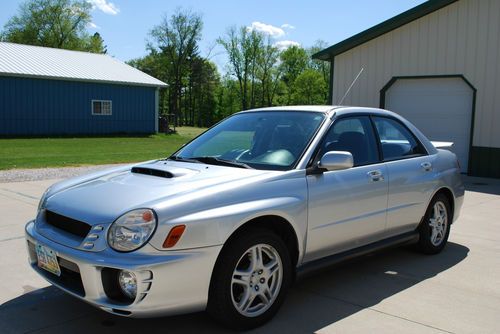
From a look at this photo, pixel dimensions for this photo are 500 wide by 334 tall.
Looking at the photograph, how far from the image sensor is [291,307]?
4.08 meters

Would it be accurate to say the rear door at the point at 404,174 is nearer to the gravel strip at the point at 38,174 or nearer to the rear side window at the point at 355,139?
the rear side window at the point at 355,139

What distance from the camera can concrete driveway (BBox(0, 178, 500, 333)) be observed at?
370 centimetres

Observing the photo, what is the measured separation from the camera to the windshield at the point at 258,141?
423cm

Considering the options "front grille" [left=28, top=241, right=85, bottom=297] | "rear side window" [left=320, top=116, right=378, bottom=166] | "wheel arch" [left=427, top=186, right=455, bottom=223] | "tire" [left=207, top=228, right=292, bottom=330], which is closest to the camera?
"front grille" [left=28, top=241, right=85, bottom=297]

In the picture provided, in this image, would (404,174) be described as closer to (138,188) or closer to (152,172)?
(152,172)

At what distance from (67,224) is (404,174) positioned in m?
3.23

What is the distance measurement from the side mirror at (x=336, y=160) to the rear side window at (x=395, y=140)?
1.10 metres

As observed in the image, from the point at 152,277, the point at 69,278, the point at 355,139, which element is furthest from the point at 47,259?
the point at 355,139

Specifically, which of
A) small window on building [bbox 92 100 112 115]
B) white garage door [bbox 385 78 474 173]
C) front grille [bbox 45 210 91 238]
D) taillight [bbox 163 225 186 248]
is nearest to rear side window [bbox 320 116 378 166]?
taillight [bbox 163 225 186 248]

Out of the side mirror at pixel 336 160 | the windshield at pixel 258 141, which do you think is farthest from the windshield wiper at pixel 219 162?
the side mirror at pixel 336 160

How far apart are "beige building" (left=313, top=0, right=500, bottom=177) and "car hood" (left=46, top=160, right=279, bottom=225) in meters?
10.9

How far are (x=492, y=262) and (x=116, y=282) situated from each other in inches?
169

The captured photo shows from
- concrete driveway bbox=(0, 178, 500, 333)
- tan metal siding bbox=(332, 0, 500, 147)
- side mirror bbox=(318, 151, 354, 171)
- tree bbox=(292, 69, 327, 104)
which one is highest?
tree bbox=(292, 69, 327, 104)

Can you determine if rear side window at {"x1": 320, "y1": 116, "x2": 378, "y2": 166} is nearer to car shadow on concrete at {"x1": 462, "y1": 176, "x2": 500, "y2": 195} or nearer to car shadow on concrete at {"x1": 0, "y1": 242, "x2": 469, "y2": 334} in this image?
car shadow on concrete at {"x1": 0, "y1": 242, "x2": 469, "y2": 334}
